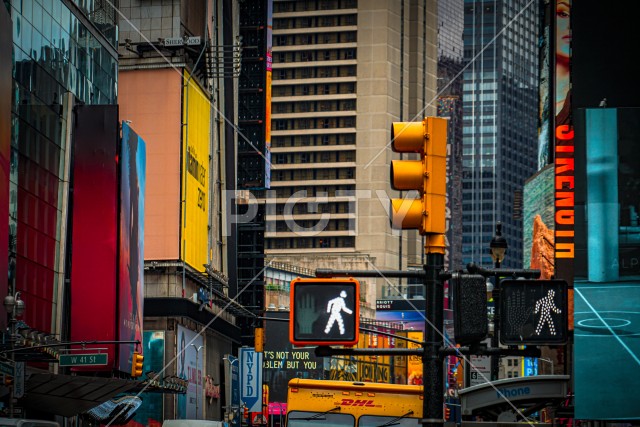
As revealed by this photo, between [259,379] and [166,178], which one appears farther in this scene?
[259,379]

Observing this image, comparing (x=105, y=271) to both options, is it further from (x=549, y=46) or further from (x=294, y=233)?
(x=294, y=233)

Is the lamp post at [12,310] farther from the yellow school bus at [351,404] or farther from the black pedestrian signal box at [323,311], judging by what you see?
the black pedestrian signal box at [323,311]

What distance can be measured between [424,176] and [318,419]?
12323 mm

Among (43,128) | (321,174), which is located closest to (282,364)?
(321,174)

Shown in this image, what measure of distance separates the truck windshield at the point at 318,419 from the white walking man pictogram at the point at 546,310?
11.0 m

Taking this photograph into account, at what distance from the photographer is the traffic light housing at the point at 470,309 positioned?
13.8 m

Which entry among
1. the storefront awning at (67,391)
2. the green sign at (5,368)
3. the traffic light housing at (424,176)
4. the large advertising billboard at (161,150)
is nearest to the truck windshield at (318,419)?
the traffic light housing at (424,176)

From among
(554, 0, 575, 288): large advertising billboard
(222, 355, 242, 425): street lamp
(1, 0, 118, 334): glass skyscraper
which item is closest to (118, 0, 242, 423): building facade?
(222, 355, 242, 425): street lamp

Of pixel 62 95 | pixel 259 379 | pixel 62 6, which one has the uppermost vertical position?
pixel 62 6

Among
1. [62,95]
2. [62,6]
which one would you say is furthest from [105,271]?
[62,6]

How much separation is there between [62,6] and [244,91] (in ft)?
218

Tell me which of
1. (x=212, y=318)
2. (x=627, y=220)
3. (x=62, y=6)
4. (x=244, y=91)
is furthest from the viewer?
(x=244, y=91)

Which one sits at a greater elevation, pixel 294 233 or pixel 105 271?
pixel 294 233

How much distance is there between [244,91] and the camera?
127 metres
